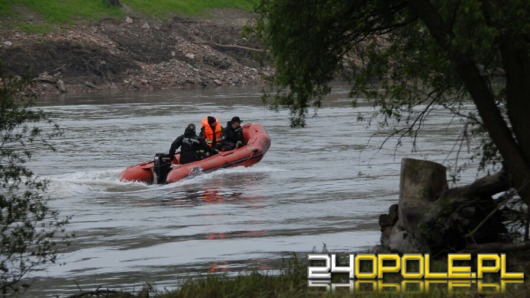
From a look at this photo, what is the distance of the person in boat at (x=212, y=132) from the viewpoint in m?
27.0

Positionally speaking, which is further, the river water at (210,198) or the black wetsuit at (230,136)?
the black wetsuit at (230,136)

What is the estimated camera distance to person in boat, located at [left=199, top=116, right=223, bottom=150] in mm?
26984

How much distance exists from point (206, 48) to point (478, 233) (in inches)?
2244

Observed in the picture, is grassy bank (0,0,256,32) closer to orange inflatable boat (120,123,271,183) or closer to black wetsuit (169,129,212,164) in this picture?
orange inflatable boat (120,123,271,183)

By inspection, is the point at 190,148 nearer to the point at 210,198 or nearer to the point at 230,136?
the point at 230,136

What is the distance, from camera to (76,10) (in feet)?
222

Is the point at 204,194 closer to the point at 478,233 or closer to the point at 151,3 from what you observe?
the point at 478,233

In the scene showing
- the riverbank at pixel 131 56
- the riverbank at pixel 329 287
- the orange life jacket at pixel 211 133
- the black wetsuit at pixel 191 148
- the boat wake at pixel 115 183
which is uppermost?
the riverbank at pixel 131 56

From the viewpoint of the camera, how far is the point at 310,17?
1230cm

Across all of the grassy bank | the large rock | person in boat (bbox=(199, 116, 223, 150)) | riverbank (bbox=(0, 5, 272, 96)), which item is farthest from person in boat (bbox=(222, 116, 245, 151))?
the grassy bank

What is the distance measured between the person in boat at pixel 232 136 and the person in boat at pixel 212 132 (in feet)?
0.88

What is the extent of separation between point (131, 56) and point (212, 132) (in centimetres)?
3773

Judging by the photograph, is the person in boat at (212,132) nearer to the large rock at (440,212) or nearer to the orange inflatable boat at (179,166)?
the orange inflatable boat at (179,166)

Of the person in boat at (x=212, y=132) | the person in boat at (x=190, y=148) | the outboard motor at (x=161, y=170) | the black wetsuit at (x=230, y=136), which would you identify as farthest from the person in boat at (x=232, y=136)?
the outboard motor at (x=161, y=170)
